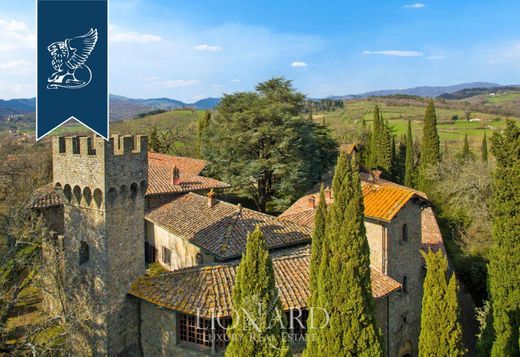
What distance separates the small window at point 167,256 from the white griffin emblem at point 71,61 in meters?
12.4

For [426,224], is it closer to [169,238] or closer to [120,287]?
[169,238]

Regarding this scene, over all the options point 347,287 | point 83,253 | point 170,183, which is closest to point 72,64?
point 83,253

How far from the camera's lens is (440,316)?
13.1 m

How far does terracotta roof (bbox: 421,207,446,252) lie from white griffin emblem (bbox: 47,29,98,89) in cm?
1931

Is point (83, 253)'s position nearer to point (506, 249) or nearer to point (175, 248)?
point (175, 248)

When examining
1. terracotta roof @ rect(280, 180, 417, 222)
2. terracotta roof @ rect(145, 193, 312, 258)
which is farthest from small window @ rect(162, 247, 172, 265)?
terracotta roof @ rect(280, 180, 417, 222)

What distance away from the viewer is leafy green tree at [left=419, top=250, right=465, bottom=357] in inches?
509

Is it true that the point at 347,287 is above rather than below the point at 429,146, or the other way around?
below

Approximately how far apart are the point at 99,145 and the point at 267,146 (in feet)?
68.2

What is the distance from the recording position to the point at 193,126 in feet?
219

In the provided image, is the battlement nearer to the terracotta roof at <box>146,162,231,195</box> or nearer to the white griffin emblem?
the white griffin emblem

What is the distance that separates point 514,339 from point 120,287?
13.5 meters

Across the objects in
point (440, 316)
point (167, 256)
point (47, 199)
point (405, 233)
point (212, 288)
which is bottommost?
Result: point (167, 256)

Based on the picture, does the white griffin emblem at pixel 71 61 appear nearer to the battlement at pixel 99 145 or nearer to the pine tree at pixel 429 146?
the battlement at pixel 99 145
